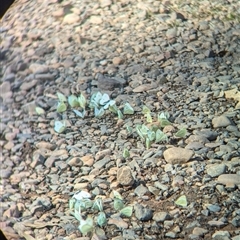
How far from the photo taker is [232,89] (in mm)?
1883

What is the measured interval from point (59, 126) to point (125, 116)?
225 millimetres

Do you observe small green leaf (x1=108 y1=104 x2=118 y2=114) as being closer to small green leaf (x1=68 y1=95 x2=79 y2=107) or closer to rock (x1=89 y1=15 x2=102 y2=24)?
small green leaf (x1=68 y1=95 x2=79 y2=107)

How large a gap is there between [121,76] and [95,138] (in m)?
0.28

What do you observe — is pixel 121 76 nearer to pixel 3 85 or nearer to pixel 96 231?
pixel 3 85

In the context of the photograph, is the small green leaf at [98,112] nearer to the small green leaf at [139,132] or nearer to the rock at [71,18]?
the small green leaf at [139,132]

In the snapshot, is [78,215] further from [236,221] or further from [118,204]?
[236,221]

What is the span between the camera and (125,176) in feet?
5.48

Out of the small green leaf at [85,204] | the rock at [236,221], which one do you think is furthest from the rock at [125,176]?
the rock at [236,221]

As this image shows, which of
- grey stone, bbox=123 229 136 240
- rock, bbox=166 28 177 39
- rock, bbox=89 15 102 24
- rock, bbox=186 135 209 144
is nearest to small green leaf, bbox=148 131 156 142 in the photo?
rock, bbox=186 135 209 144

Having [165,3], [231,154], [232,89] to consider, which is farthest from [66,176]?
[165,3]

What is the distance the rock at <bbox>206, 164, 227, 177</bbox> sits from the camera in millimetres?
1634

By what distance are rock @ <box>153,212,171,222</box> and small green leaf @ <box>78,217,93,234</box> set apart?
7.3 inches

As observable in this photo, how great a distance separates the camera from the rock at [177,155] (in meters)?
1.68

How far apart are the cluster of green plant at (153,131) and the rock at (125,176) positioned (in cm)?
5
